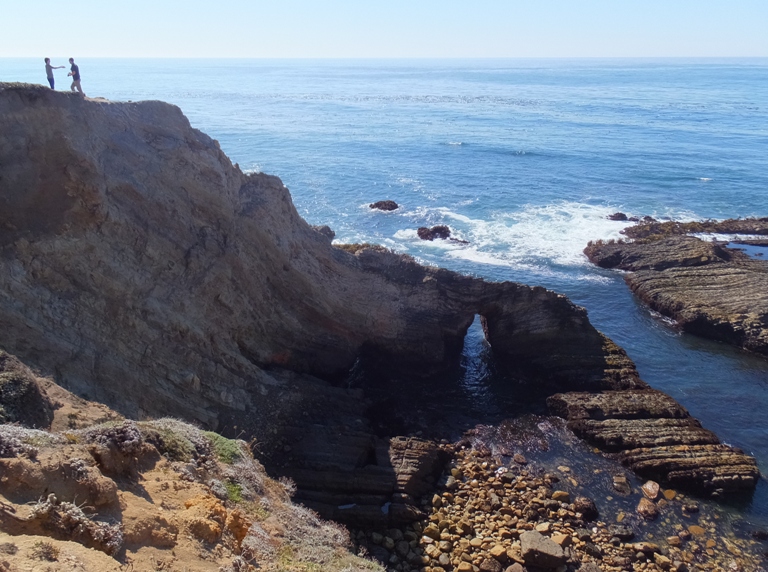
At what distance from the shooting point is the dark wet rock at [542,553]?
16.3 meters

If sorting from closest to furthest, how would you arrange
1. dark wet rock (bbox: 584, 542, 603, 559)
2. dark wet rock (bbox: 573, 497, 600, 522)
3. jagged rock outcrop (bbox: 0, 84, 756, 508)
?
jagged rock outcrop (bbox: 0, 84, 756, 508) < dark wet rock (bbox: 584, 542, 603, 559) < dark wet rock (bbox: 573, 497, 600, 522)

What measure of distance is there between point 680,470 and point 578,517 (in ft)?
14.7

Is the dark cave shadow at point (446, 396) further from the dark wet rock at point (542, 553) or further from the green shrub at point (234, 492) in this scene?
the green shrub at point (234, 492)

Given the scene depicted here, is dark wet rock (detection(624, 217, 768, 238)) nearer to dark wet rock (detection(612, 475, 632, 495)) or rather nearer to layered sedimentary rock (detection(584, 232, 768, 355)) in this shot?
layered sedimentary rock (detection(584, 232, 768, 355))

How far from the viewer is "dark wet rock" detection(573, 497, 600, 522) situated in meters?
18.5

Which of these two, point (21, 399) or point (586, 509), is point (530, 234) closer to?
point (586, 509)

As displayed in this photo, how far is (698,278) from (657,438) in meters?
16.5

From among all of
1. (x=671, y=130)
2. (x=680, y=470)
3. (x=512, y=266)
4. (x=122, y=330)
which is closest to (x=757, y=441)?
(x=680, y=470)

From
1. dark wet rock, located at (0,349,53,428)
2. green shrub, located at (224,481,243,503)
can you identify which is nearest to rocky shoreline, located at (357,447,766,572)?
green shrub, located at (224,481,243,503)

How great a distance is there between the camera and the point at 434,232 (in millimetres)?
43188

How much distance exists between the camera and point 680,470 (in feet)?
65.7

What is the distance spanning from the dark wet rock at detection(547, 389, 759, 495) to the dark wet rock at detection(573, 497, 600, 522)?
110 inches

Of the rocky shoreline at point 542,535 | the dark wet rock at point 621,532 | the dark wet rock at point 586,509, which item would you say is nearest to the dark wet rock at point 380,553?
the rocky shoreline at point 542,535

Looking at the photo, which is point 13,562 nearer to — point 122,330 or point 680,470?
point 122,330
